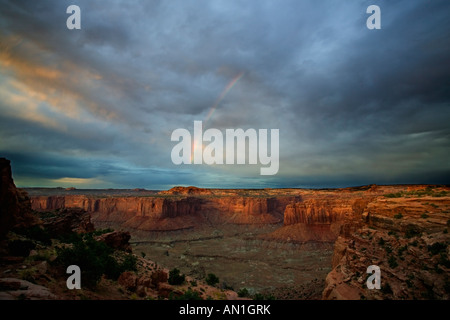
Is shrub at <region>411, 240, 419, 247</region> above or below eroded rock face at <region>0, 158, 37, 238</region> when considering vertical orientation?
below

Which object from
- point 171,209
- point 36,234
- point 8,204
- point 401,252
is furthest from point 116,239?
point 171,209

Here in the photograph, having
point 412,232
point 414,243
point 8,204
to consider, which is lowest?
point 414,243

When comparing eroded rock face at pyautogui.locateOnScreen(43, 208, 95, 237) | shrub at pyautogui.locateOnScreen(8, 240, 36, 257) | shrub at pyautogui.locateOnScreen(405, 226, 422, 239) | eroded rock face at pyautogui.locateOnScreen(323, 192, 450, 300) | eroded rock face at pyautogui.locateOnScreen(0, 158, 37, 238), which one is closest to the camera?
eroded rock face at pyautogui.locateOnScreen(323, 192, 450, 300)

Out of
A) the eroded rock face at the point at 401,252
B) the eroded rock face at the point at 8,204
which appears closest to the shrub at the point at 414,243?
the eroded rock face at the point at 401,252

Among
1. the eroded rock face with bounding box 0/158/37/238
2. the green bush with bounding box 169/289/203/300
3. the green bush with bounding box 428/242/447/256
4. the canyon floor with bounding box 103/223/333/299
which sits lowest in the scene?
the canyon floor with bounding box 103/223/333/299

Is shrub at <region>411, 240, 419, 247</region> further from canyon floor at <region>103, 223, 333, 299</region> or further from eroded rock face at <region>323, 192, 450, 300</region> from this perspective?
canyon floor at <region>103, 223, 333, 299</region>

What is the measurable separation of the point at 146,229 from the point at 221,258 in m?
50.0

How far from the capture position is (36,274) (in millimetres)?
13414

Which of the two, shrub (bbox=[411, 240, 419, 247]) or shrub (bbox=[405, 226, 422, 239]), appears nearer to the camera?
shrub (bbox=[411, 240, 419, 247])

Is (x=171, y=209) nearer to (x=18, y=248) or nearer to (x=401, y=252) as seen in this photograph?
(x=18, y=248)

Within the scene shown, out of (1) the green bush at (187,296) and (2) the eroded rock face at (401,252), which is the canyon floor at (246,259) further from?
(1) the green bush at (187,296)

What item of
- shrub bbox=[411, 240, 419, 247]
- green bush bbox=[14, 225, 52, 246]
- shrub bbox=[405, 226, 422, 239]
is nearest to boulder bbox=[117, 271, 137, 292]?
green bush bbox=[14, 225, 52, 246]
